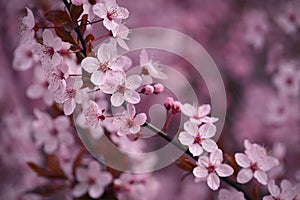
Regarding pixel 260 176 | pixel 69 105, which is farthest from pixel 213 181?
pixel 69 105

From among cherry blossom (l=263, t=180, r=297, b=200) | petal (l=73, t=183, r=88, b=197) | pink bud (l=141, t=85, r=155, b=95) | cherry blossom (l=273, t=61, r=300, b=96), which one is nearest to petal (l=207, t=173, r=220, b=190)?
cherry blossom (l=263, t=180, r=297, b=200)

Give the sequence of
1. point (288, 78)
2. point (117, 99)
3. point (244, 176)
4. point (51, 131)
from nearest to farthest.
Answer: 1. point (117, 99)
2. point (244, 176)
3. point (51, 131)
4. point (288, 78)

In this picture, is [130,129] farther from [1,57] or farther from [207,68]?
[1,57]

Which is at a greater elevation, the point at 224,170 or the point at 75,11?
the point at 75,11

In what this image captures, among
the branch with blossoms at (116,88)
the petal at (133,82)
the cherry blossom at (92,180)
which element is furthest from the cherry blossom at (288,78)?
the petal at (133,82)

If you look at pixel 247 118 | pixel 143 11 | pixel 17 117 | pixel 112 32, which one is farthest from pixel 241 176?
pixel 143 11

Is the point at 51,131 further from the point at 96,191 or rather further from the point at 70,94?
the point at 70,94

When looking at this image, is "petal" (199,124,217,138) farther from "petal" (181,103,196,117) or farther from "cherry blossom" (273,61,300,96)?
"cherry blossom" (273,61,300,96)
